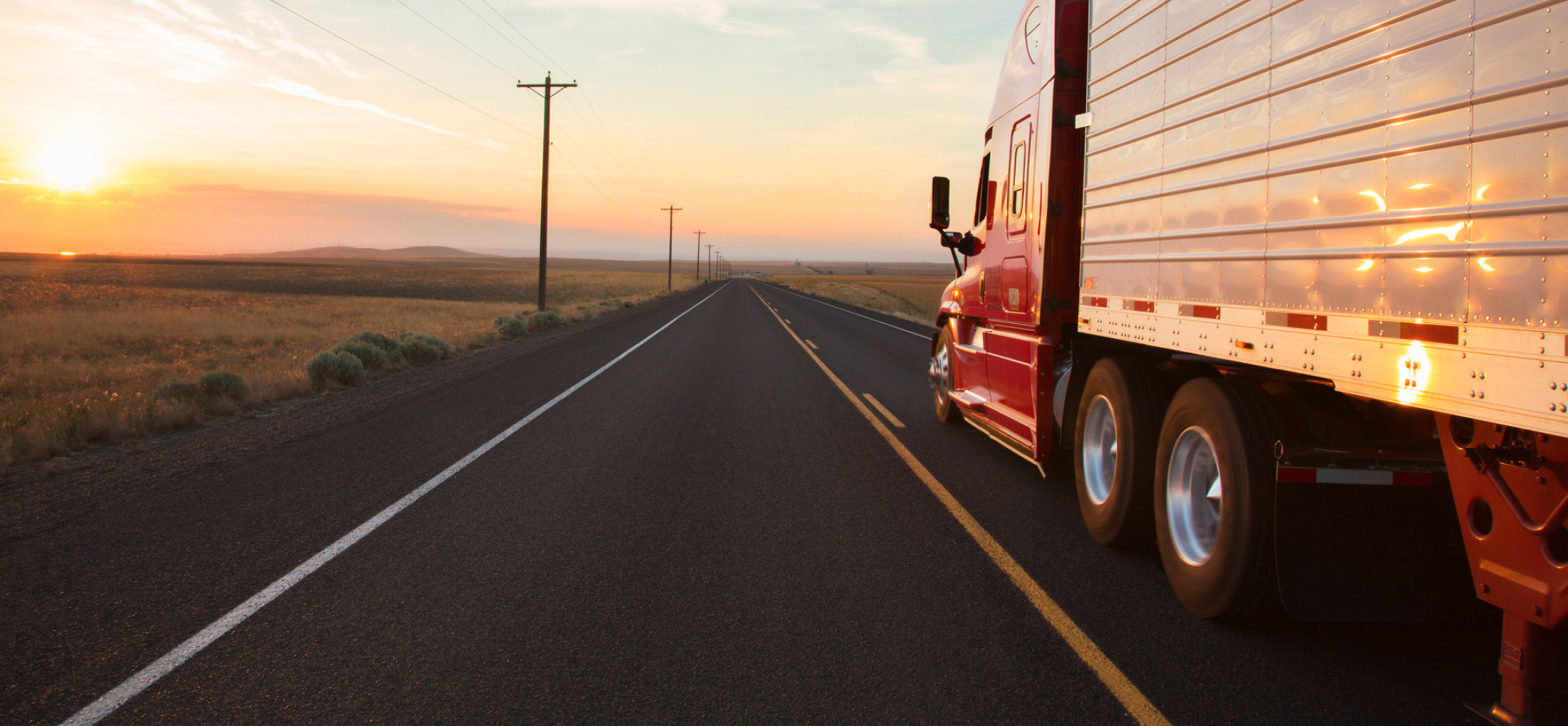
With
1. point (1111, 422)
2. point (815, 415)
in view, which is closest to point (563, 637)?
point (1111, 422)

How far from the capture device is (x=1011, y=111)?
6355 millimetres

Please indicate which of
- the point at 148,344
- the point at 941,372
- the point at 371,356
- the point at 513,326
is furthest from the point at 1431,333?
the point at 148,344

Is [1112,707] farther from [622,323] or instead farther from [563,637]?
[622,323]

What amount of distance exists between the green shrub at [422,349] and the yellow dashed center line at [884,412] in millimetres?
8926

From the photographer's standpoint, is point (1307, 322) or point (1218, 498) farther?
point (1218, 498)

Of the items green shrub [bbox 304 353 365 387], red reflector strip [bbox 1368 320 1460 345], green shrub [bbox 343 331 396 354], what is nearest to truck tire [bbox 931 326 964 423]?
red reflector strip [bbox 1368 320 1460 345]

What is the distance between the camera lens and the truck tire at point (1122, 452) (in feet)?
14.5

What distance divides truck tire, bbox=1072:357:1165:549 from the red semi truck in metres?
0.01

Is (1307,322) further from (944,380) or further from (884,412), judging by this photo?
(884,412)

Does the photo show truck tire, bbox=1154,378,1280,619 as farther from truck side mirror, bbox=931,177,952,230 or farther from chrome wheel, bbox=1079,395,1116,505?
truck side mirror, bbox=931,177,952,230

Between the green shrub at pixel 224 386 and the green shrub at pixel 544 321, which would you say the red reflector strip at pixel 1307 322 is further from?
the green shrub at pixel 544 321

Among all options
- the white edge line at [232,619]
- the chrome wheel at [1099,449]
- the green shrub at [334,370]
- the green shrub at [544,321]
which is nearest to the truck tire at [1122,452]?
the chrome wheel at [1099,449]

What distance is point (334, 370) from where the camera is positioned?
1176cm

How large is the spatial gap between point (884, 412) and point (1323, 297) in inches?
253
